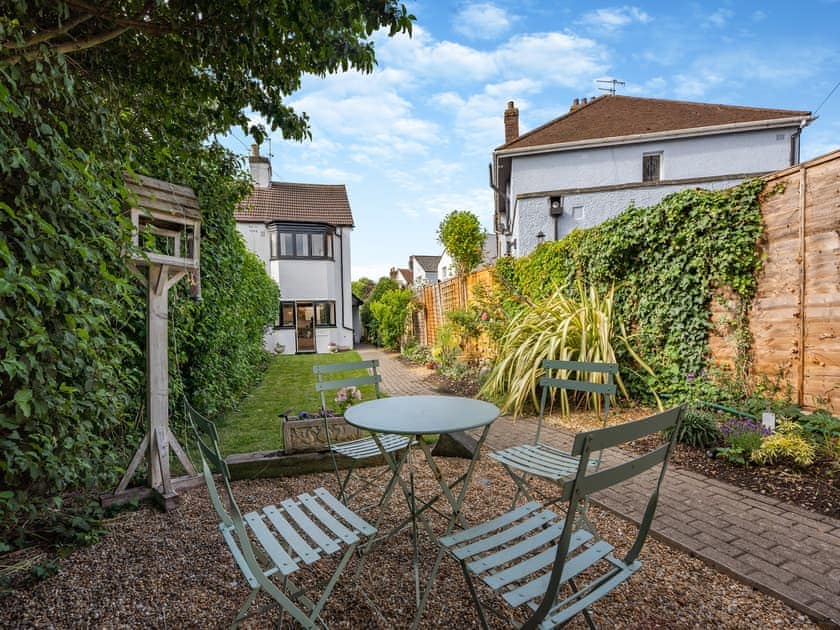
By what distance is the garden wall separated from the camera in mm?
3445

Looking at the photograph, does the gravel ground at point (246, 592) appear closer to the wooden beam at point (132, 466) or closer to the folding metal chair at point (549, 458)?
the wooden beam at point (132, 466)

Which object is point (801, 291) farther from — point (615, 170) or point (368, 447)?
point (615, 170)

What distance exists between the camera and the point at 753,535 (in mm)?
2277

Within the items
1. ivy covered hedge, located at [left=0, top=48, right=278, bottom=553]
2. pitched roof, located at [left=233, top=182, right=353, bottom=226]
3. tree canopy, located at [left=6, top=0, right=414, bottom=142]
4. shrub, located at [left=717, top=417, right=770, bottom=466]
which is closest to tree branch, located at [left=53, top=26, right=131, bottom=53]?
tree canopy, located at [left=6, top=0, right=414, bottom=142]

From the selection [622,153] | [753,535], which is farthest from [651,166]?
[753,535]

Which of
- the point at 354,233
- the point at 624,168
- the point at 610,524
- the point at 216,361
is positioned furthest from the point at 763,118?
the point at 216,361

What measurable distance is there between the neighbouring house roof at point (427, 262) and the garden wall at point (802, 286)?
102ft

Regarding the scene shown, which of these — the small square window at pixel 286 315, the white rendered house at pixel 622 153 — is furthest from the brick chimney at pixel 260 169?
the white rendered house at pixel 622 153

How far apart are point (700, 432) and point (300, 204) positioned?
16027mm

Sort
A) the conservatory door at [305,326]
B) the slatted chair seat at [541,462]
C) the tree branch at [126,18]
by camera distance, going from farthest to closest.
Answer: the conservatory door at [305,326]
the slatted chair seat at [541,462]
the tree branch at [126,18]

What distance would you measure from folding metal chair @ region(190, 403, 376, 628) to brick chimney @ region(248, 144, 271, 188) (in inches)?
657

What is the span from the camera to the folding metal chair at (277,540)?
4.29 ft

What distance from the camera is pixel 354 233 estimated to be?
54.8 ft

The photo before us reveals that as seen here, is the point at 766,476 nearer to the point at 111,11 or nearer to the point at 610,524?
the point at 610,524
